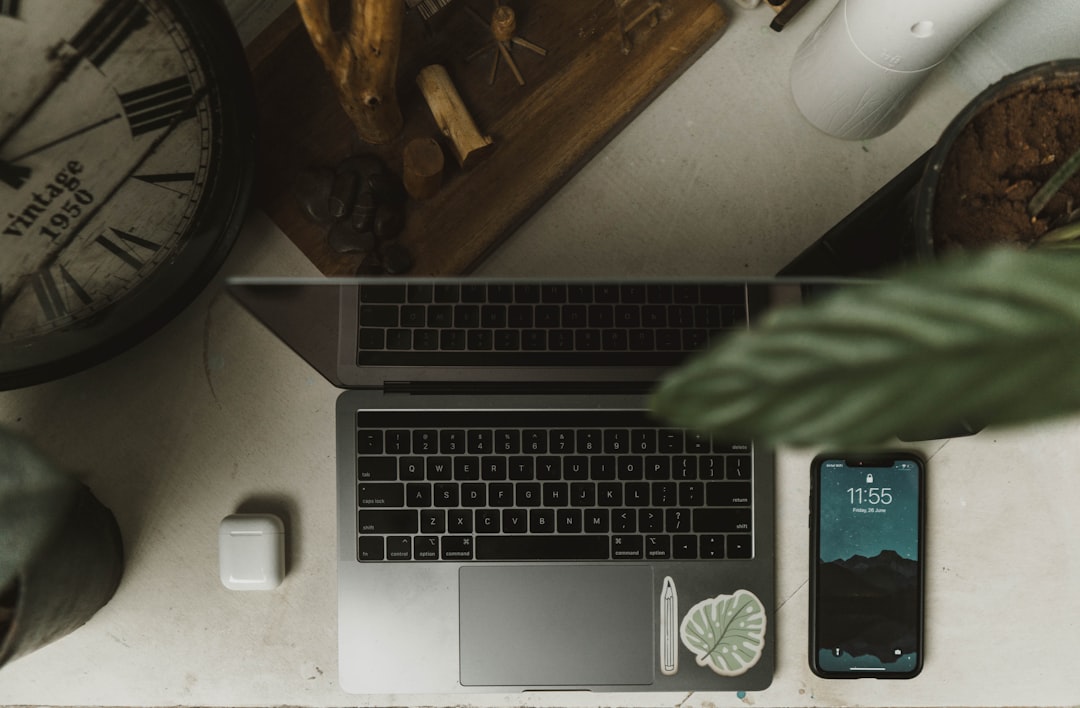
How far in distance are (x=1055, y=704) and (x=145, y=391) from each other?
3.26 ft

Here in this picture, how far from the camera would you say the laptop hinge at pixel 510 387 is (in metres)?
0.74

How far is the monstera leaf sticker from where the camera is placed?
77 cm

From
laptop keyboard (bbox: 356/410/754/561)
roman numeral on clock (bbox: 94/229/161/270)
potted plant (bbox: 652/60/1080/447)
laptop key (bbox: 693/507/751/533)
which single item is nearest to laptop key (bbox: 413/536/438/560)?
laptop keyboard (bbox: 356/410/754/561)

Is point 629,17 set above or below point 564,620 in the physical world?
above

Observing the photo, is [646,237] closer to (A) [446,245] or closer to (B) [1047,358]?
(A) [446,245]

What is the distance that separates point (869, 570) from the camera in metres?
0.77

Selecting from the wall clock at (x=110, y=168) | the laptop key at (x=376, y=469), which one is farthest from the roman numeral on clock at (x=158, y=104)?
the laptop key at (x=376, y=469)

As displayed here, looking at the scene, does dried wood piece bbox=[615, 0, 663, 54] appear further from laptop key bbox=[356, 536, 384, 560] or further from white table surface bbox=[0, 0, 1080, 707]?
laptop key bbox=[356, 536, 384, 560]

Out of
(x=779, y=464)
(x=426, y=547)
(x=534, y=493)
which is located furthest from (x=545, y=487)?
(x=779, y=464)

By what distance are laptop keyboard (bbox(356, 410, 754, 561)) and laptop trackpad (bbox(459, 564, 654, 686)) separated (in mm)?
24

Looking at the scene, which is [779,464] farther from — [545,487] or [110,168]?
[110,168]

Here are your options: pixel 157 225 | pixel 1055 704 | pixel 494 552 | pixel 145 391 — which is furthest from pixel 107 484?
pixel 1055 704

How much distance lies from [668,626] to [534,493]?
0.62 ft

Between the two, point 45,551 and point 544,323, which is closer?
point 45,551
